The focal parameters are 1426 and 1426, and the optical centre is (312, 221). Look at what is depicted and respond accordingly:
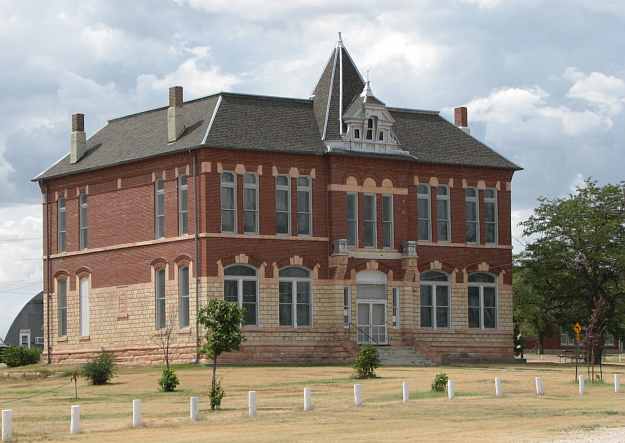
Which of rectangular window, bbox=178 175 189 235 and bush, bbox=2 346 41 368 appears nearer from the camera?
rectangular window, bbox=178 175 189 235

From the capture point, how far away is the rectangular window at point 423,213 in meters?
75.5

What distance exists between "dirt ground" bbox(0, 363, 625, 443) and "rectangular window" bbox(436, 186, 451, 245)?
441 inches

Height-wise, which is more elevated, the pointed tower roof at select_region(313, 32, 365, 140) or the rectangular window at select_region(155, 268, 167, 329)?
the pointed tower roof at select_region(313, 32, 365, 140)

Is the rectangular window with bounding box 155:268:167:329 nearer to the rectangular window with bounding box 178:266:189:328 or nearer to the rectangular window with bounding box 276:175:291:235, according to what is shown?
the rectangular window with bounding box 178:266:189:328

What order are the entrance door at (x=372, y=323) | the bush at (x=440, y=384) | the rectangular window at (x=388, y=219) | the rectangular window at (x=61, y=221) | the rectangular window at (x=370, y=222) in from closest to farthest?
the bush at (x=440, y=384), the entrance door at (x=372, y=323), the rectangular window at (x=370, y=222), the rectangular window at (x=388, y=219), the rectangular window at (x=61, y=221)

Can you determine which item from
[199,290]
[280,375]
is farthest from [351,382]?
[199,290]

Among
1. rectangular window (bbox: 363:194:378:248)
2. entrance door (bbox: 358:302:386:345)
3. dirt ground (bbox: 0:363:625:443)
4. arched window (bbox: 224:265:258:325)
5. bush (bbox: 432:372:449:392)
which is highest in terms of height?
rectangular window (bbox: 363:194:378:248)

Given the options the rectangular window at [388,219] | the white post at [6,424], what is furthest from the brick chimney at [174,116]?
the white post at [6,424]

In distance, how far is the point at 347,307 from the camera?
72312mm

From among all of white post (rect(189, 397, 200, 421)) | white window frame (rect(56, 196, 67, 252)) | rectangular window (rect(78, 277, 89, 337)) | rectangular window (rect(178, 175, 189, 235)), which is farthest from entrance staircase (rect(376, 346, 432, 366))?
white post (rect(189, 397, 200, 421))

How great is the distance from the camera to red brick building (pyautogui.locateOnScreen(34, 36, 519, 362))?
69.4 m

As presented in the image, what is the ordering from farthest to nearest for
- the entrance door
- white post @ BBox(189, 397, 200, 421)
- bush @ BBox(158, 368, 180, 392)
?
1. the entrance door
2. bush @ BBox(158, 368, 180, 392)
3. white post @ BBox(189, 397, 200, 421)

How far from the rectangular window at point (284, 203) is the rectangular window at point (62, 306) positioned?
13852mm

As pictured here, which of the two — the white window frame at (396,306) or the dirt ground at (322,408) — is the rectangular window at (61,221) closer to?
the dirt ground at (322,408)
